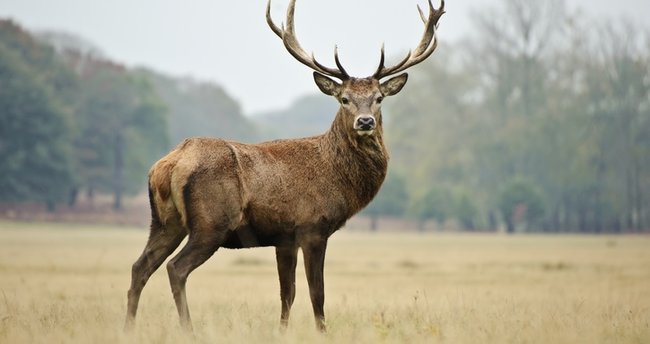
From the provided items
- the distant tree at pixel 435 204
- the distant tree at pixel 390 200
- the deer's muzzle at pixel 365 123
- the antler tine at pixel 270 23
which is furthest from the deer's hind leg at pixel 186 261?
the distant tree at pixel 390 200

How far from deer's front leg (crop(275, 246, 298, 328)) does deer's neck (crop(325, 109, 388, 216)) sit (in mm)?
898

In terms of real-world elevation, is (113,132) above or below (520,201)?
above

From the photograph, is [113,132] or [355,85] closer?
[355,85]

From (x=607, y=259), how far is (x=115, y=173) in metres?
51.0

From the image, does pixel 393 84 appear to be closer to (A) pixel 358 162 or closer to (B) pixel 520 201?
(A) pixel 358 162

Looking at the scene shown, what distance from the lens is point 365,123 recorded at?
35.5 ft

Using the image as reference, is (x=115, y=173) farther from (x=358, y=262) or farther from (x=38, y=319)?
(x=38, y=319)

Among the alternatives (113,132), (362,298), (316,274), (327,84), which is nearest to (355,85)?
(327,84)

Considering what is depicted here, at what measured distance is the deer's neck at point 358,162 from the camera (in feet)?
36.8

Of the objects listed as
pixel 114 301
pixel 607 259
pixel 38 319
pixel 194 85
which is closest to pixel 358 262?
pixel 607 259

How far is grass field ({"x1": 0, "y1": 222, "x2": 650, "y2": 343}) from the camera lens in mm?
9438

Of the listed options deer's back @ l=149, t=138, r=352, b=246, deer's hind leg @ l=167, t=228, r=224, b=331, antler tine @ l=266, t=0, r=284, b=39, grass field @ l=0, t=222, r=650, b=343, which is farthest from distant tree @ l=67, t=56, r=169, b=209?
deer's hind leg @ l=167, t=228, r=224, b=331

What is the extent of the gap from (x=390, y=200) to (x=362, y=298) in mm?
60011

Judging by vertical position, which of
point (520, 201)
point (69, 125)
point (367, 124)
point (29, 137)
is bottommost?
point (520, 201)
